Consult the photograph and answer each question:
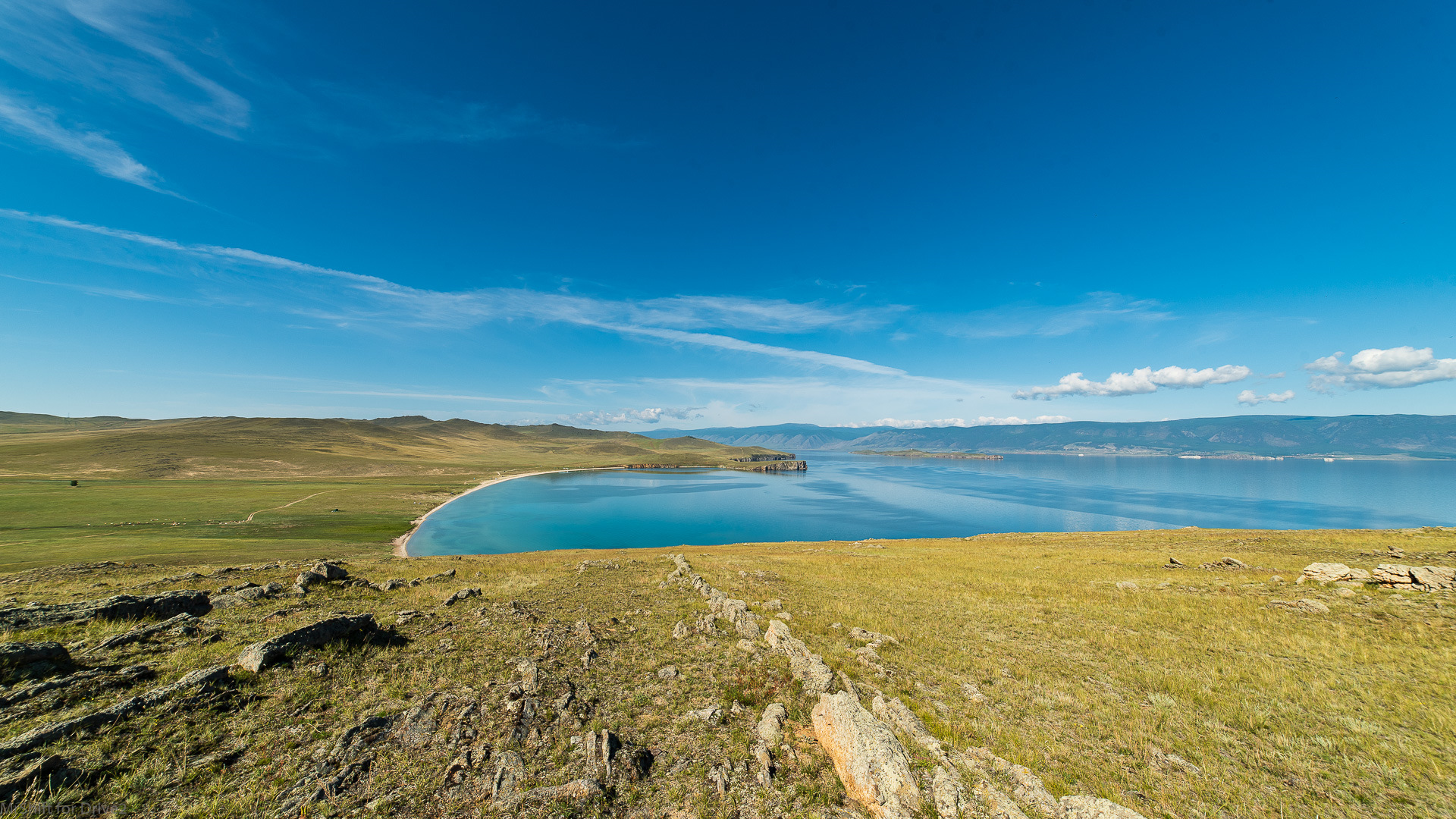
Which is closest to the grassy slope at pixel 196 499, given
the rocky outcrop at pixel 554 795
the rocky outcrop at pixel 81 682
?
the rocky outcrop at pixel 81 682

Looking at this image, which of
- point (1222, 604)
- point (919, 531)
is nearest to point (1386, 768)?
point (1222, 604)

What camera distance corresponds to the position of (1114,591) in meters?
26.2

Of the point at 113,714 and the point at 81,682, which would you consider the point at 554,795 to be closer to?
the point at 113,714

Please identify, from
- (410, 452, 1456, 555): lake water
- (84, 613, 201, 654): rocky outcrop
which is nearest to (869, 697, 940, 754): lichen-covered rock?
(84, 613, 201, 654): rocky outcrop

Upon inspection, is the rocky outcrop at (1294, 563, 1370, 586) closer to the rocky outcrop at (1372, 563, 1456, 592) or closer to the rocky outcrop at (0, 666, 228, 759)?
the rocky outcrop at (1372, 563, 1456, 592)

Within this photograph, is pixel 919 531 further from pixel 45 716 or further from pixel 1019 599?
pixel 45 716

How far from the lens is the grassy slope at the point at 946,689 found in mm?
9203

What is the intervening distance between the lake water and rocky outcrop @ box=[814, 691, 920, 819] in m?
68.6

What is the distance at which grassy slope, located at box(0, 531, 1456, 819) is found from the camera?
30.2 feet

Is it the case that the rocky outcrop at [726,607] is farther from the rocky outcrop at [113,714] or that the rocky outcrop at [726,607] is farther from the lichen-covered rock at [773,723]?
the rocky outcrop at [113,714]

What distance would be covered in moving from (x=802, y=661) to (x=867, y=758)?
539 cm

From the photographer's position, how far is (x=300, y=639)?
1327cm

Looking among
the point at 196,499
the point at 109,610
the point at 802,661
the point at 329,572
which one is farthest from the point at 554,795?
the point at 196,499

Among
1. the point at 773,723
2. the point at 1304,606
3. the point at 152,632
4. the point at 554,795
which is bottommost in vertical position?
the point at 1304,606
